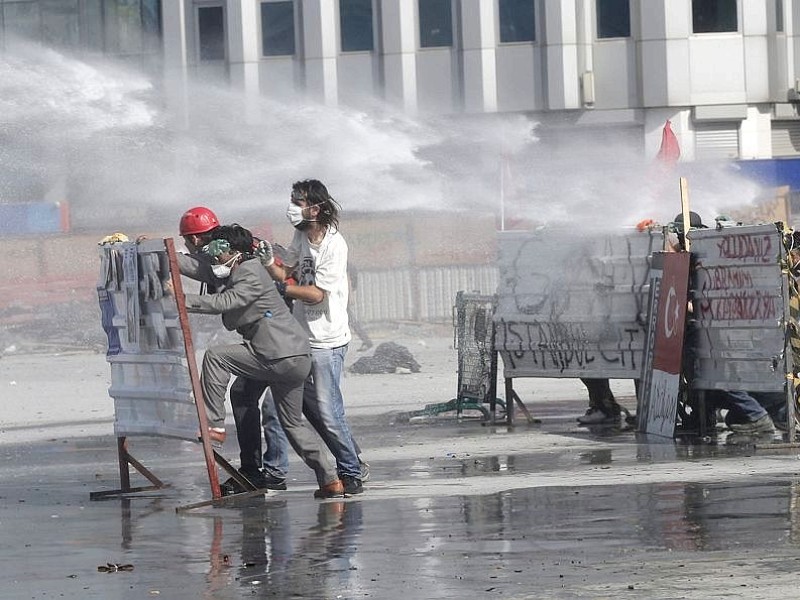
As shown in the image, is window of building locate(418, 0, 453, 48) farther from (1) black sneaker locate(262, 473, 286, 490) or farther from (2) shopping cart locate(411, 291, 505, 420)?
(1) black sneaker locate(262, 473, 286, 490)

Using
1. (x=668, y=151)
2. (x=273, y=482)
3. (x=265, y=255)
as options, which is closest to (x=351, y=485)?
(x=273, y=482)

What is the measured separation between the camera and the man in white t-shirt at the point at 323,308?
991 cm

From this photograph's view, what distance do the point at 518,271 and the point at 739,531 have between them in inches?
243

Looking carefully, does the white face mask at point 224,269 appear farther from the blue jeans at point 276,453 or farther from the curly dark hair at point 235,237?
the blue jeans at point 276,453

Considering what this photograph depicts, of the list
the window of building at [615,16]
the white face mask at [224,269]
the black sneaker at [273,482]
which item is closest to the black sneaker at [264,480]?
the black sneaker at [273,482]

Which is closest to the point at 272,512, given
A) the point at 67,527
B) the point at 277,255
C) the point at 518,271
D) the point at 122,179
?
the point at 67,527

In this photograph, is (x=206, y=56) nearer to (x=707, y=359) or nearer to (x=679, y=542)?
(x=707, y=359)

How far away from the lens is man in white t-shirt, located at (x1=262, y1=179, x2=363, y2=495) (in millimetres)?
9914

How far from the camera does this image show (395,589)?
22.7 ft

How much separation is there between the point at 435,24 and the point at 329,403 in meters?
31.1

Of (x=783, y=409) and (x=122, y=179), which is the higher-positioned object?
(x=122, y=179)

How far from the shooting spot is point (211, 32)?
41.5 meters

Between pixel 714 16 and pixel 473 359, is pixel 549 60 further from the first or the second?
pixel 473 359

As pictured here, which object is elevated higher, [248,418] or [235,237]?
[235,237]
